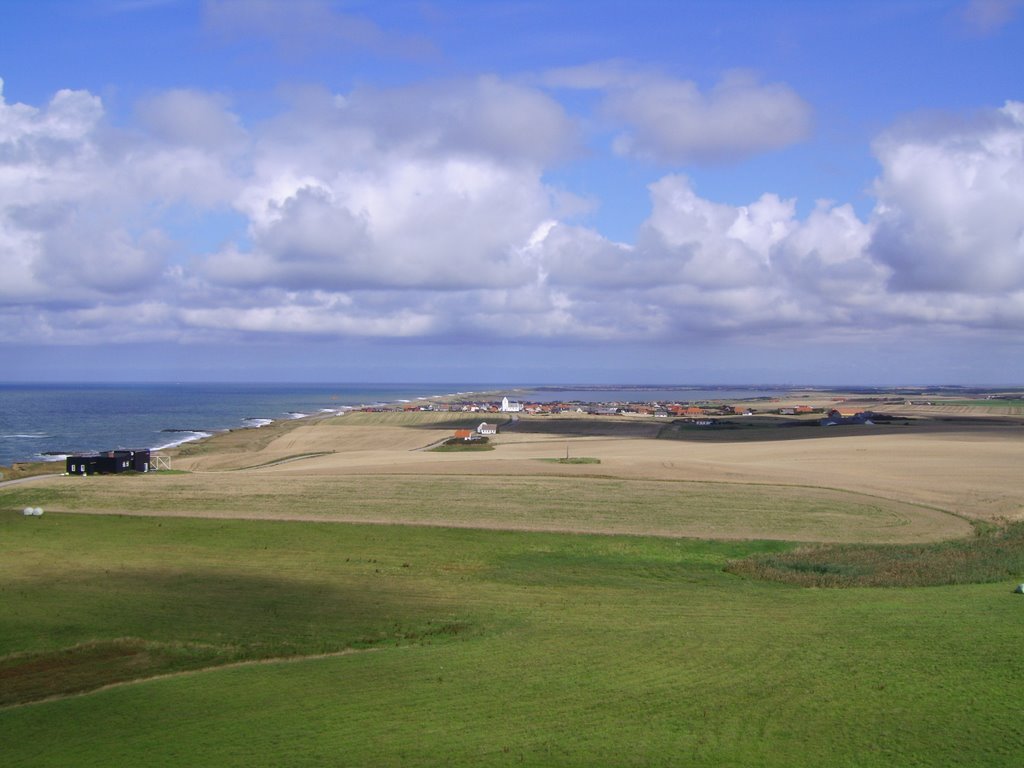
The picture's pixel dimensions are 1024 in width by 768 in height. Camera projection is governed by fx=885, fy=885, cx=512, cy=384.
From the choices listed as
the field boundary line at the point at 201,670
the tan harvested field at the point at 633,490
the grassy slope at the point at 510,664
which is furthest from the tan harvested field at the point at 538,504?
the field boundary line at the point at 201,670

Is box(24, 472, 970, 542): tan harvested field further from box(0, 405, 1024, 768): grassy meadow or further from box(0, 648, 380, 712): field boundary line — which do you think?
box(0, 648, 380, 712): field boundary line

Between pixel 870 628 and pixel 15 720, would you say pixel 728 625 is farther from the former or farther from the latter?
pixel 15 720

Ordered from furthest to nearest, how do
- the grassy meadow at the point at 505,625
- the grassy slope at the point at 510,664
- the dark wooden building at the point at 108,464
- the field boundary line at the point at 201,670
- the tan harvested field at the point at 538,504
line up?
the dark wooden building at the point at 108,464 → the tan harvested field at the point at 538,504 → the field boundary line at the point at 201,670 → the grassy meadow at the point at 505,625 → the grassy slope at the point at 510,664

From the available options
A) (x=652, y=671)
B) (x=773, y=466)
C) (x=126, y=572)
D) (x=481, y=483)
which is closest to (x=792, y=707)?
(x=652, y=671)

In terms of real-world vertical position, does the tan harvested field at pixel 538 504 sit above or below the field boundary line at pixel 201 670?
above

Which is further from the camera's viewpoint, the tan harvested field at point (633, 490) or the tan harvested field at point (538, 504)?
the tan harvested field at point (633, 490)

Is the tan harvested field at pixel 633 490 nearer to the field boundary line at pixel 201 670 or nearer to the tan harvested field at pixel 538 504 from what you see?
the tan harvested field at pixel 538 504

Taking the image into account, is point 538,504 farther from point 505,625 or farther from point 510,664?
point 510,664

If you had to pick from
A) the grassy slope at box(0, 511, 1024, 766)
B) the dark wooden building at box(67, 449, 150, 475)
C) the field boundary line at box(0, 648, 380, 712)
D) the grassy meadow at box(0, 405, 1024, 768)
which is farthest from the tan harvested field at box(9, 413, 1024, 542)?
the field boundary line at box(0, 648, 380, 712)
